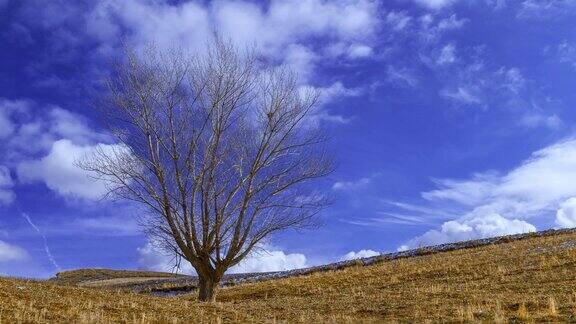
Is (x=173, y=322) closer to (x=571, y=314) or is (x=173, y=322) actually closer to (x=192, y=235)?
(x=571, y=314)

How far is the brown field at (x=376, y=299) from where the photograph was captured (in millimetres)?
13984

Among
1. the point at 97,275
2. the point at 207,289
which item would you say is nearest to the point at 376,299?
the point at 207,289

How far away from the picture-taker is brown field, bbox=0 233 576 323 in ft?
45.9

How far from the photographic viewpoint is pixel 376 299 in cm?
2036

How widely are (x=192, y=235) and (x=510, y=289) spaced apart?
42.1ft

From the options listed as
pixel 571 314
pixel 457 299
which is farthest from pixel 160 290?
pixel 571 314

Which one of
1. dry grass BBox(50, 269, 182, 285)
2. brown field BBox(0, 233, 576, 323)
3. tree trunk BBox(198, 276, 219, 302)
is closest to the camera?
brown field BBox(0, 233, 576, 323)

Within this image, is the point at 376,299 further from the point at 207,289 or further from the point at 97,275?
the point at 97,275

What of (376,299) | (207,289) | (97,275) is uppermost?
(97,275)

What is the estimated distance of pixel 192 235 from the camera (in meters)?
24.5

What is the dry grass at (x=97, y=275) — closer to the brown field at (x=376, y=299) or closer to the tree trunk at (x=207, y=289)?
the brown field at (x=376, y=299)

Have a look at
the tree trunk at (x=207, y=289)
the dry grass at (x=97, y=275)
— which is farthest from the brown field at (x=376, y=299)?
the dry grass at (x=97, y=275)

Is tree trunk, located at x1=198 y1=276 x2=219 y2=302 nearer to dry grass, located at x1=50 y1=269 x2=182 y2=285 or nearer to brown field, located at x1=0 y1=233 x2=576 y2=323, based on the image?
brown field, located at x1=0 y1=233 x2=576 y2=323

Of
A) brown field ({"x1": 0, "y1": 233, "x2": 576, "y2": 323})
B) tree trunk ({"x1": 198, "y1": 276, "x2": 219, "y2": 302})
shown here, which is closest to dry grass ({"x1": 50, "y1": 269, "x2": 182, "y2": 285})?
brown field ({"x1": 0, "y1": 233, "x2": 576, "y2": 323})
